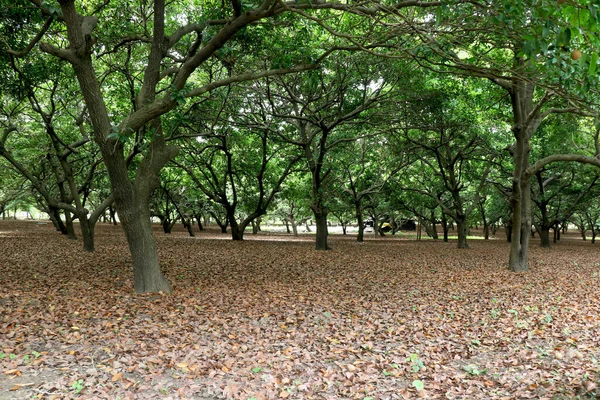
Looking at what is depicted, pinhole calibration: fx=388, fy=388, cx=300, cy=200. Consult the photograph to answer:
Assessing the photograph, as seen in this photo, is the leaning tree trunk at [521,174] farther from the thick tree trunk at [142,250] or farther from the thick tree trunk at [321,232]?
the thick tree trunk at [142,250]

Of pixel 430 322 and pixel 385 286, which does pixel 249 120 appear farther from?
pixel 430 322

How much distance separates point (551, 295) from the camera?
27.3 feet

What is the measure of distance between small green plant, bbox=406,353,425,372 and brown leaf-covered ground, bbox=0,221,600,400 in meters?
0.03

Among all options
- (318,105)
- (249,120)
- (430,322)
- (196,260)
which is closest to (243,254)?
(196,260)

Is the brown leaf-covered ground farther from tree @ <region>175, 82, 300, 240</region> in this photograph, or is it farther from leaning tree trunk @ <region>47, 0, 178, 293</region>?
tree @ <region>175, 82, 300, 240</region>

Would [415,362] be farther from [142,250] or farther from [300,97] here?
[300,97]

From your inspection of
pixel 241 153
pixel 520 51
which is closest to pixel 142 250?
pixel 520 51

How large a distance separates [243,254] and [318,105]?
268 inches

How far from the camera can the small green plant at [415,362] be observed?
459 centimetres

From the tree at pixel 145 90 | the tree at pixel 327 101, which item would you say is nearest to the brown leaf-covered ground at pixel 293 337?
the tree at pixel 145 90

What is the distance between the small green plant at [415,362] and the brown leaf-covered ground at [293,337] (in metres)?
0.03

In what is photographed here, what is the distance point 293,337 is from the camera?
218 inches

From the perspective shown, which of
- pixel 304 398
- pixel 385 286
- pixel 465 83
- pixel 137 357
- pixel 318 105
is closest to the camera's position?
pixel 304 398

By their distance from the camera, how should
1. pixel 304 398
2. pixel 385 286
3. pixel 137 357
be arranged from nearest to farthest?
pixel 304 398, pixel 137 357, pixel 385 286
